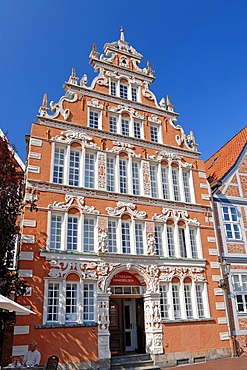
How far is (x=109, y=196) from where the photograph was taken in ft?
49.9

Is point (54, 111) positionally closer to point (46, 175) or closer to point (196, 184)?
point (46, 175)

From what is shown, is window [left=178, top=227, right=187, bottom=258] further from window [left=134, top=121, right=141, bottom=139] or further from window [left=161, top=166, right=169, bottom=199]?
window [left=134, top=121, right=141, bottom=139]

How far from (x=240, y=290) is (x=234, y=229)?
10.8ft

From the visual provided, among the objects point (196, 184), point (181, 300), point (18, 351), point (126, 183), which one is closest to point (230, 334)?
point (181, 300)

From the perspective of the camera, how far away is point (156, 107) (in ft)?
62.2

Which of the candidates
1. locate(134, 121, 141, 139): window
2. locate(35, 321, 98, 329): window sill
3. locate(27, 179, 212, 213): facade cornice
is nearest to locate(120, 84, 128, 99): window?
locate(134, 121, 141, 139): window

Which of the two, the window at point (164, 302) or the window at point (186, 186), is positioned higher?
the window at point (186, 186)

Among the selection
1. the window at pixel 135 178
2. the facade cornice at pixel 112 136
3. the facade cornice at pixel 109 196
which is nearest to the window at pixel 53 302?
the facade cornice at pixel 109 196

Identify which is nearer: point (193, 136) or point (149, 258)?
point (149, 258)

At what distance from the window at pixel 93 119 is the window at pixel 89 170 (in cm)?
174

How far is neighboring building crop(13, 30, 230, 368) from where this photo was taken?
12.6m

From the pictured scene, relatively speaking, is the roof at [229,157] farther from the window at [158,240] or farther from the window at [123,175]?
the window at [123,175]

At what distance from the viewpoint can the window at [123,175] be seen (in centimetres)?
1599

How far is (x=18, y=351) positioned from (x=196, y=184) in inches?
479
